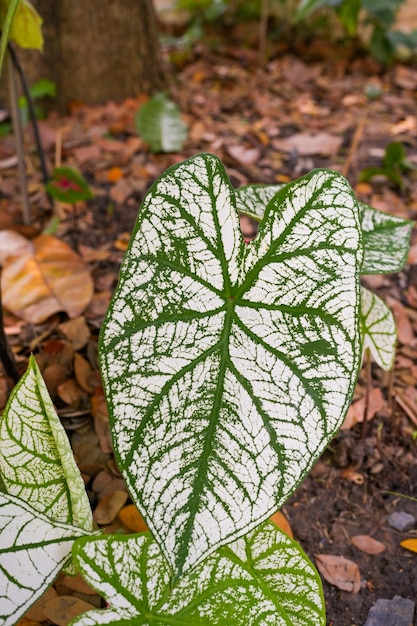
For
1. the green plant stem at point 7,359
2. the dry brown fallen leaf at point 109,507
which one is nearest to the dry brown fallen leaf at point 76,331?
the green plant stem at point 7,359

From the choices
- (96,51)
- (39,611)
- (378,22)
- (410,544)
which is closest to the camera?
(39,611)

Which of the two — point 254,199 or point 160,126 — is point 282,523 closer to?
point 254,199

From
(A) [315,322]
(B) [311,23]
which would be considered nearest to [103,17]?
(B) [311,23]

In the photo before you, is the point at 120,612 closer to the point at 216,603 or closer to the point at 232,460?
the point at 216,603

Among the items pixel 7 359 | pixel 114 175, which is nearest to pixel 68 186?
pixel 114 175

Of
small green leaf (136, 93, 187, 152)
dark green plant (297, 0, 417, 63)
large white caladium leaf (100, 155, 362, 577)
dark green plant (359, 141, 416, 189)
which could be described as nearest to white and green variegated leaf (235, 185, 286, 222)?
large white caladium leaf (100, 155, 362, 577)

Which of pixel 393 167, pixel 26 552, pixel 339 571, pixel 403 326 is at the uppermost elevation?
pixel 393 167
